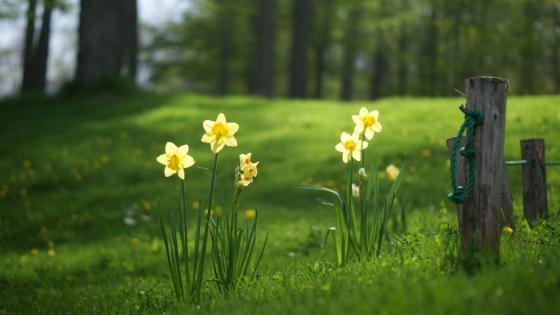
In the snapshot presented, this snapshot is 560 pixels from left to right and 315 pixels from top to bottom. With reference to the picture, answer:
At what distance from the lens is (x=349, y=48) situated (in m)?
29.2

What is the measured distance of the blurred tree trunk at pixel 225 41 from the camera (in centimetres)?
2602

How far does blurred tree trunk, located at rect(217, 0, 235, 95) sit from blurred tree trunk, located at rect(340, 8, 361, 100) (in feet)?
18.7

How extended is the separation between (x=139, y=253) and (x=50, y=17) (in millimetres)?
15304

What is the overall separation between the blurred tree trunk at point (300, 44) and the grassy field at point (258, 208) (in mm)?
6285

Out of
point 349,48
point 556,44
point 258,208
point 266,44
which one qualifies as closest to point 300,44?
point 266,44

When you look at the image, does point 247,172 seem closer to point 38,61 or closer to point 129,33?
point 129,33

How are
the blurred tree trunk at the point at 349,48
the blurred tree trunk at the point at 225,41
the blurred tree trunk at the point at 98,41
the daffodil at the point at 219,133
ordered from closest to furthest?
the daffodil at the point at 219,133 < the blurred tree trunk at the point at 98,41 < the blurred tree trunk at the point at 225,41 < the blurred tree trunk at the point at 349,48

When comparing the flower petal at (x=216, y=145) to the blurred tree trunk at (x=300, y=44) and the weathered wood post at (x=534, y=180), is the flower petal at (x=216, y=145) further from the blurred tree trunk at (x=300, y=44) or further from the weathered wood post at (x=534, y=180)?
the blurred tree trunk at (x=300, y=44)

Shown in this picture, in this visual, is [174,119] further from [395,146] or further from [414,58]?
[414,58]

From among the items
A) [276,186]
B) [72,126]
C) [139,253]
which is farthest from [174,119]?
[139,253]

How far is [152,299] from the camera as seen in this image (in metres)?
3.78

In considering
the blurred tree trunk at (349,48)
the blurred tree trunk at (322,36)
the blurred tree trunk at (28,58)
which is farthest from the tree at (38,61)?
the blurred tree trunk at (349,48)

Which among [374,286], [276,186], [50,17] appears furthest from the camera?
[50,17]

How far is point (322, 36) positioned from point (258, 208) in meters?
20.7
